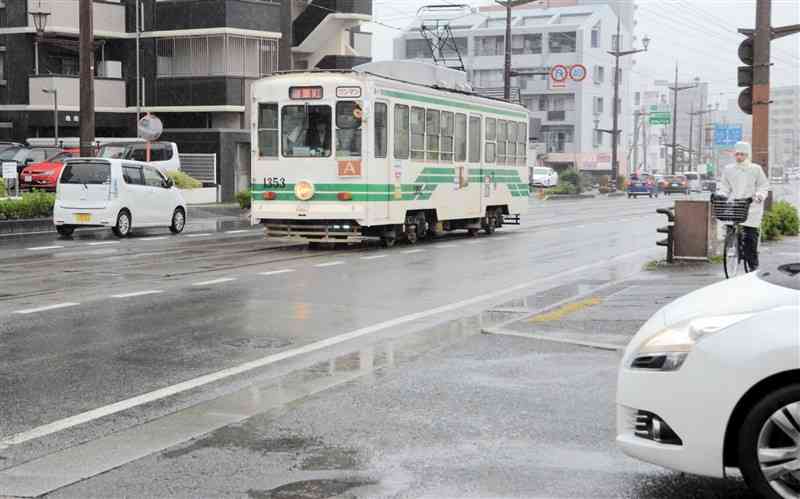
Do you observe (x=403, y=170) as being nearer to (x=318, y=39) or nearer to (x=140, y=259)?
(x=140, y=259)

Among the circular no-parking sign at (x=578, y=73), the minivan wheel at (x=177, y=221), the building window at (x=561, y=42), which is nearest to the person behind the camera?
the minivan wheel at (x=177, y=221)

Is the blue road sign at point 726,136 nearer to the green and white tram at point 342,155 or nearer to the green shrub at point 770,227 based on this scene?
the green shrub at point 770,227

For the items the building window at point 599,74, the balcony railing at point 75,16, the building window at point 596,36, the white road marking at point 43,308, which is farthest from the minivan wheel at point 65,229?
the building window at point 596,36

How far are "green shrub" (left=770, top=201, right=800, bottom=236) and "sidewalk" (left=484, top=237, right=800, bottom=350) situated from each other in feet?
22.6

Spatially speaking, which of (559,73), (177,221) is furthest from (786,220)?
(559,73)

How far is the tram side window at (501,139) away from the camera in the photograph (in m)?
27.0

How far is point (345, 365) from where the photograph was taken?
8984 mm

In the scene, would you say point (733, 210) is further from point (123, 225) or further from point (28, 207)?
point (28, 207)

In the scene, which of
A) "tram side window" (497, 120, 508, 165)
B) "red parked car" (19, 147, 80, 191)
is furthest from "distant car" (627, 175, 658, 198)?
"tram side window" (497, 120, 508, 165)

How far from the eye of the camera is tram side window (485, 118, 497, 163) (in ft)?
86.1

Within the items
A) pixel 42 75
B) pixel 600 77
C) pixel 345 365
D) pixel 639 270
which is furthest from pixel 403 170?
pixel 600 77

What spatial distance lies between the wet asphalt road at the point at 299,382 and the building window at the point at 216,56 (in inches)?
1065

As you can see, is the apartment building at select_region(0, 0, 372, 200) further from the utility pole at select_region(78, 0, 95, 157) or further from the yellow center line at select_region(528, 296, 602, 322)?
the yellow center line at select_region(528, 296, 602, 322)

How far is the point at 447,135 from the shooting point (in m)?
24.1
